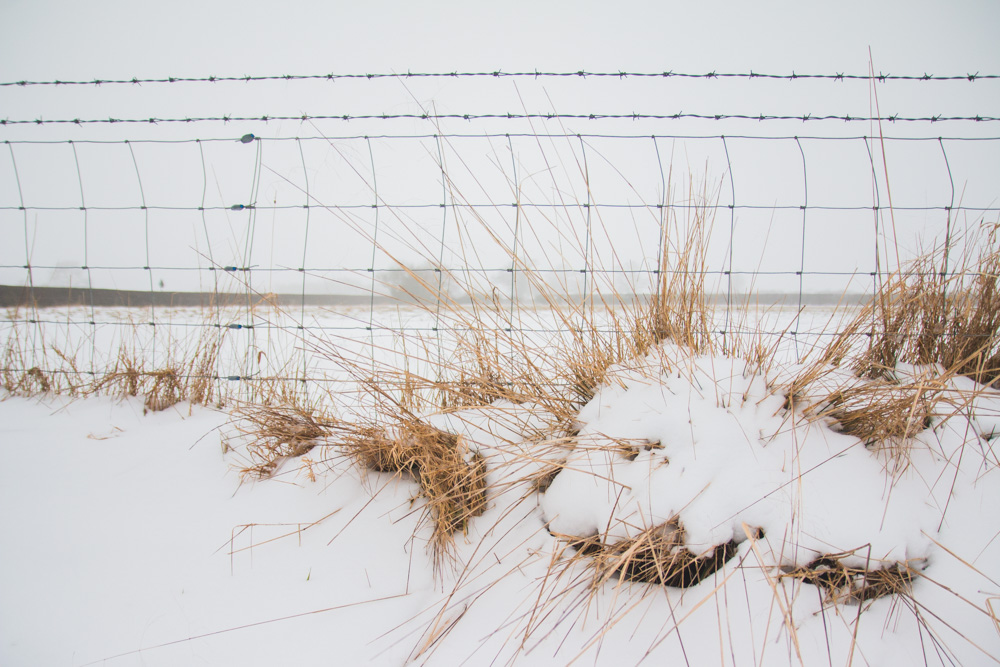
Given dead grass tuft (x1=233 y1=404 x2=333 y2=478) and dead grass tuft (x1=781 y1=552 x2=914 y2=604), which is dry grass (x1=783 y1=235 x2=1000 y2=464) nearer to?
dead grass tuft (x1=781 y1=552 x2=914 y2=604)

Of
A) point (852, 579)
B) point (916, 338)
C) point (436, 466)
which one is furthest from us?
point (916, 338)

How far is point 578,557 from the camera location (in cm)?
84

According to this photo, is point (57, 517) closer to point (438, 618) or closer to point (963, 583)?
point (438, 618)

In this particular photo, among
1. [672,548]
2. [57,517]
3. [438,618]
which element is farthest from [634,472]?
[57,517]

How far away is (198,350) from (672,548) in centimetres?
215

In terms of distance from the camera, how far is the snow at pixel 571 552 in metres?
0.79

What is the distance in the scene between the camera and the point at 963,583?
2.60 feet

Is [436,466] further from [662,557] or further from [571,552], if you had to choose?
[662,557]

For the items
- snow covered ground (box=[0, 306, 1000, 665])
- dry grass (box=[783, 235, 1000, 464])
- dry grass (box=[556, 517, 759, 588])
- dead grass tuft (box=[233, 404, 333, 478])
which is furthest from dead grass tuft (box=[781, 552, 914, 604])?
dead grass tuft (box=[233, 404, 333, 478])

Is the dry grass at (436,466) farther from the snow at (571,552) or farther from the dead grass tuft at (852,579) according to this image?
the dead grass tuft at (852,579)

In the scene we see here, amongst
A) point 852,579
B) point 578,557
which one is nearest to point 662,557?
point 578,557

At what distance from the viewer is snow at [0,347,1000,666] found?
0.79m

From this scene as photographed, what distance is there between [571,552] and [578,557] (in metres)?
0.15

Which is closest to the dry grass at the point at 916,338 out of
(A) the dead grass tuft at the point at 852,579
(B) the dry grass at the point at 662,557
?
(A) the dead grass tuft at the point at 852,579
